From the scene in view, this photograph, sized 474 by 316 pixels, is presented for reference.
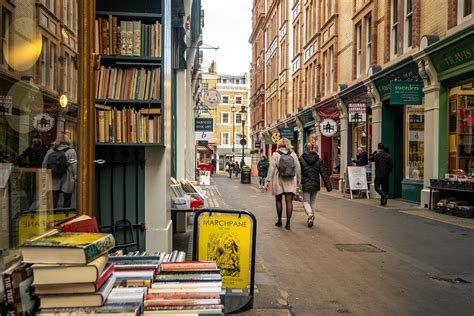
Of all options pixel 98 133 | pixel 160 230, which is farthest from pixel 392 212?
pixel 98 133

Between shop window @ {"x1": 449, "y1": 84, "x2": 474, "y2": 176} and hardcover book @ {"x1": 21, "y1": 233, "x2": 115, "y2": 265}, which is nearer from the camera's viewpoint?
hardcover book @ {"x1": 21, "y1": 233, "x2": 115, "y2": 265}

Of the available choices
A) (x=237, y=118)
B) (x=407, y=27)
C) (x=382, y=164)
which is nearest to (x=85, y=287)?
(x=382, y=164)

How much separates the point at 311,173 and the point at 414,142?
7.27 m

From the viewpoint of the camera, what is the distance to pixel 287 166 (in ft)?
31.7

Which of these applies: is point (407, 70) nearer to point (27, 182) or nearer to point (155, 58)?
point (155, 58)

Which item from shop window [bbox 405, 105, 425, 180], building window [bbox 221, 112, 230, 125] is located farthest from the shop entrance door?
building window [bbox 221, 112, 230, 125]

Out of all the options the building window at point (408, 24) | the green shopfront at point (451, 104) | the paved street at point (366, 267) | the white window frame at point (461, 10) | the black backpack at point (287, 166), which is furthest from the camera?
the building window at point (408, 24)

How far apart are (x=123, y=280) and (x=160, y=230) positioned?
119 inches

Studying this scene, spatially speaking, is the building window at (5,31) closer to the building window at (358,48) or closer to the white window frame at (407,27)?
the white window frame at (407,27)

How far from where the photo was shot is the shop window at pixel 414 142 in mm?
15555

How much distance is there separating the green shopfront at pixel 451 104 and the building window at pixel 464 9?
587mm

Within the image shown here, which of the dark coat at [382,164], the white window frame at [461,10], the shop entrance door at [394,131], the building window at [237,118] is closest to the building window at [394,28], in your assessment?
the shop entrance door at [394,131]

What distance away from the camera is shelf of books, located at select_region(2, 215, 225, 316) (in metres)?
2.05

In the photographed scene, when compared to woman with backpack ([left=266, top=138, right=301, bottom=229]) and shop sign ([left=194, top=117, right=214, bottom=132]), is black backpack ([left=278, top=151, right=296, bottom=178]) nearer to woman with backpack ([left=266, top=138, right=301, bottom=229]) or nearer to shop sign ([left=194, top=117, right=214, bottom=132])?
woman with backpack ([left=266, top=138, right=301, bottom=229])
